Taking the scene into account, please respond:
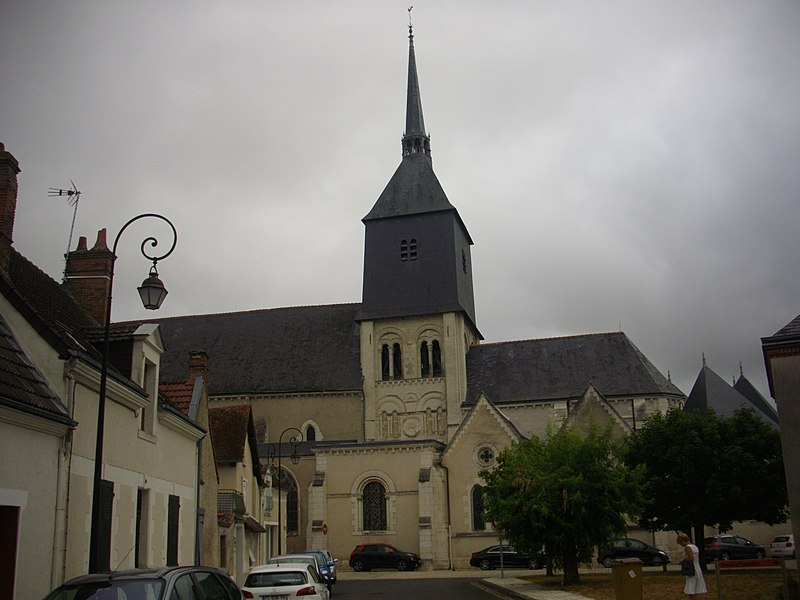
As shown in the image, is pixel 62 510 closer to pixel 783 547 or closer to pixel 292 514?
pixel 783 547

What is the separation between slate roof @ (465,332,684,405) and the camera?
43.6 meters

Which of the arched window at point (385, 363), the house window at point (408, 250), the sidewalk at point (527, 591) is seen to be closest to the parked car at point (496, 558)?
the sidewalk at point (527, 591)

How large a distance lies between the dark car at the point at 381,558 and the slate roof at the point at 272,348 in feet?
39.3

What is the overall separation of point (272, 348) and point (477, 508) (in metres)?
17.7

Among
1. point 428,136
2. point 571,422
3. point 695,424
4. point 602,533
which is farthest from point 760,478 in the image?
point 428,136

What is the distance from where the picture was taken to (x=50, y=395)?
11.9 metres

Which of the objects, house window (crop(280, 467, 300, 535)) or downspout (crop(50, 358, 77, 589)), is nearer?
downspout (crop(50, 358, 77, 589))

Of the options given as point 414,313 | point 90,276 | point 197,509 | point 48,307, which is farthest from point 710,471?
point 414,313

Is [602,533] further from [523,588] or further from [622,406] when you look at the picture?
[622,406]

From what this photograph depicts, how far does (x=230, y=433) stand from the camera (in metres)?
26.3

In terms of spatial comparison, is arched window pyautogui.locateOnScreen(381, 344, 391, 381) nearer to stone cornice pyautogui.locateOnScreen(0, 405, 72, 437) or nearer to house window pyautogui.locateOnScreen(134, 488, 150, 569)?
house window pyautogui.locateOnScreen(134, 488, 150, 569)

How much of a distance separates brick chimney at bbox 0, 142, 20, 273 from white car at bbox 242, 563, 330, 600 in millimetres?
6744

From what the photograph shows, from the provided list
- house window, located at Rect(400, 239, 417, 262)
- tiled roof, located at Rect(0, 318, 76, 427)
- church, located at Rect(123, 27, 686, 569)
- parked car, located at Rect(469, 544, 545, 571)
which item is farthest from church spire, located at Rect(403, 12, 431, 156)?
tiled roof, located at Rect(0, 318, 76, 427)

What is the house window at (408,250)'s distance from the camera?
48.5 meters
